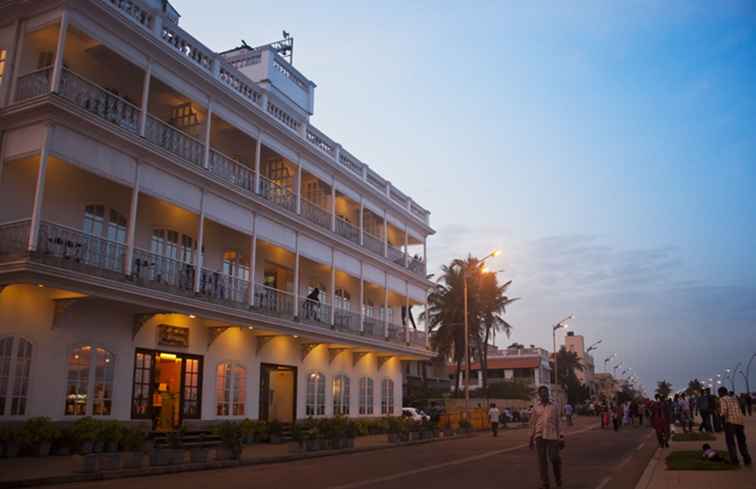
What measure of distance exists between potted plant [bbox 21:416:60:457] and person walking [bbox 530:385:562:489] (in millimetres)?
11974

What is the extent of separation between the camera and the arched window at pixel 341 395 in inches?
1300

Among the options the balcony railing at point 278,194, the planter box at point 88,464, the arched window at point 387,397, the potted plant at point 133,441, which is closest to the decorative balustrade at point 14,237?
the potted plant at point 133,441

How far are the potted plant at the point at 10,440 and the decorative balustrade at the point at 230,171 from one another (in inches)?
410

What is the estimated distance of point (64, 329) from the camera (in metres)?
19.1

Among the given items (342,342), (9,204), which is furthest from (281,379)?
(9,204)

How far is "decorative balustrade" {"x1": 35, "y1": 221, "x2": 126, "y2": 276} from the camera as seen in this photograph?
17.2 metres

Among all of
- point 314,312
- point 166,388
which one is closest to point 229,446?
point 166,388

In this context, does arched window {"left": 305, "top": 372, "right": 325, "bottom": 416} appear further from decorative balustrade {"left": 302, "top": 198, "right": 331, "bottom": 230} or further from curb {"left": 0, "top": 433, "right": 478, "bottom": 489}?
curb {"left": 0, "top": 433, "right": 478, "bottom": 489}

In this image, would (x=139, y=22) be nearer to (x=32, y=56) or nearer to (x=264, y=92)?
(x=32, y=56)

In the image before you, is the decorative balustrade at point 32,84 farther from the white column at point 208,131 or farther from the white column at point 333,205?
the white column at point 333,205

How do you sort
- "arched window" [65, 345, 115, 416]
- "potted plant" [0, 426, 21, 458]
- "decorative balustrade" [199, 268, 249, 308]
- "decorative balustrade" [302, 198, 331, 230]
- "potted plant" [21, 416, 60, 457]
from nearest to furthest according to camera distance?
"potted plant" [0, 426, 21, 458]
"potted plant" [21, 416, 60, 457]
"arched window" [65, 345, 115, 416]
"decorative balustrade" [199, 268, 249, 308]
"decorative balustrade" [302, 198, 331, 230]

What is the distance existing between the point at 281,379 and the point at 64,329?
12456 mm

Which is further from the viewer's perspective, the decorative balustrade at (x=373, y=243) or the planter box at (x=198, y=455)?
the decorative balustrade at (x=373, y=243)

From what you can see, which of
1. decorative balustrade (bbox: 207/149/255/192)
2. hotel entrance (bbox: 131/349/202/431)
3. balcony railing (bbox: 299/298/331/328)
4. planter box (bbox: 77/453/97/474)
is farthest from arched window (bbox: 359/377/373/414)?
planter box (bbox: 77/453/97/474)
